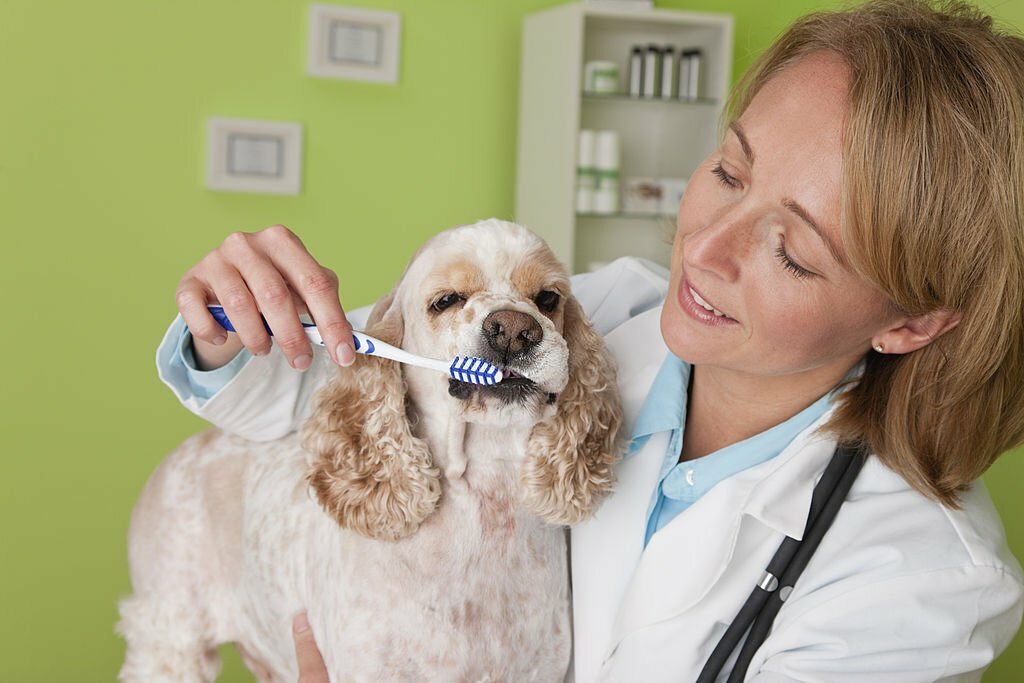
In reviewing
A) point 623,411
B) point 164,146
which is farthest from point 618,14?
point 623,411

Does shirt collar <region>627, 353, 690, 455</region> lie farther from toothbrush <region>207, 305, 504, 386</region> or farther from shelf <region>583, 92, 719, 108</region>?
shelf <region>583, 92, 719, 108</region>

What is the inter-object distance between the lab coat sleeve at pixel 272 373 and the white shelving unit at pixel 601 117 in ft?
5.49

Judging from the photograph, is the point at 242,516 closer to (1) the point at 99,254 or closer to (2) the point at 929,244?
(2) the point at 929,244

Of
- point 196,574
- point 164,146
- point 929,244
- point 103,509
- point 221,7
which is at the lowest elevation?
point 103,509

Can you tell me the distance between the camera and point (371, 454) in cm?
123

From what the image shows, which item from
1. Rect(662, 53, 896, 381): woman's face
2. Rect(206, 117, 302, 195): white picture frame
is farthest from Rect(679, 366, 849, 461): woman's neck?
Rect(206, 117, 302, 195): white picture frame

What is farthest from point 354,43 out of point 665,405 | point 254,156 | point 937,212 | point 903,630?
point 903,630

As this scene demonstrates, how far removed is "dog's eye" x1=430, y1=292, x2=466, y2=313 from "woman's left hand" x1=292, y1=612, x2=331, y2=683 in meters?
0.44

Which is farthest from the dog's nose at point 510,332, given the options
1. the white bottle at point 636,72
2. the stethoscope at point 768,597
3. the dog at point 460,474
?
the white bottle at point 636,72

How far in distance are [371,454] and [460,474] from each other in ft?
0.35

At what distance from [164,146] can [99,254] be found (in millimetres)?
368

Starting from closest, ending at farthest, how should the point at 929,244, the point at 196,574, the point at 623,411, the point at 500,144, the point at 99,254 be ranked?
the point at 929,244 < the point at 623,411 < the point at 196,574 < the point at 99,254 < the point at 500,144

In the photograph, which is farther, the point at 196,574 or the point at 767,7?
the point at 767,7

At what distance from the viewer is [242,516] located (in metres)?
1.50
